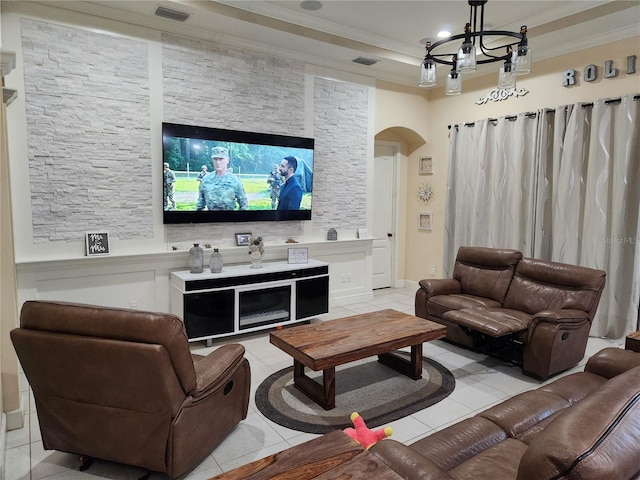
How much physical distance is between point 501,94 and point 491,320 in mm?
3195

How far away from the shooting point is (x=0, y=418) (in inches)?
91.7

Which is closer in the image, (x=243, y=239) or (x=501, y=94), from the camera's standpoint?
(x=243, y=239)

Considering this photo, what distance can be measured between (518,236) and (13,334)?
4.95m

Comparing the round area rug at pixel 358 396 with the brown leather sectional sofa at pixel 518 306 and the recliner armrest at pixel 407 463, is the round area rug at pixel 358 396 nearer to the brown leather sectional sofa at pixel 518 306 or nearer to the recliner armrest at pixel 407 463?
the brown leather sectional sofa at pixel 518 306

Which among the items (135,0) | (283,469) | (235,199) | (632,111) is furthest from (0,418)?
(632,111)

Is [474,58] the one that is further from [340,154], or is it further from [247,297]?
[247,297]

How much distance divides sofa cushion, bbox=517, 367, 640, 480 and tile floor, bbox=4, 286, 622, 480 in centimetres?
163

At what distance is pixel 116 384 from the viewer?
1918 millimetres

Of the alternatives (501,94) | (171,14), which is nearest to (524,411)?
(171,14)

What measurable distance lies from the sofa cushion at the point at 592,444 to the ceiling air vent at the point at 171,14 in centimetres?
415

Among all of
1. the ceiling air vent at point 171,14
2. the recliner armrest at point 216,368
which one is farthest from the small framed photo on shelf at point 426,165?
the recliner armrest at point 216,368

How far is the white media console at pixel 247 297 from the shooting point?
153 inches

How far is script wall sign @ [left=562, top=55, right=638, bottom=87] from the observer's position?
157 inches

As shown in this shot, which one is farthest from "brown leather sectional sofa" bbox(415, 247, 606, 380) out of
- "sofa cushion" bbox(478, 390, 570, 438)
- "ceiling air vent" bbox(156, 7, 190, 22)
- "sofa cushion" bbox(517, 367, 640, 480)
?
"ceiling air vent" bbox(156, 7, 190, 22)
